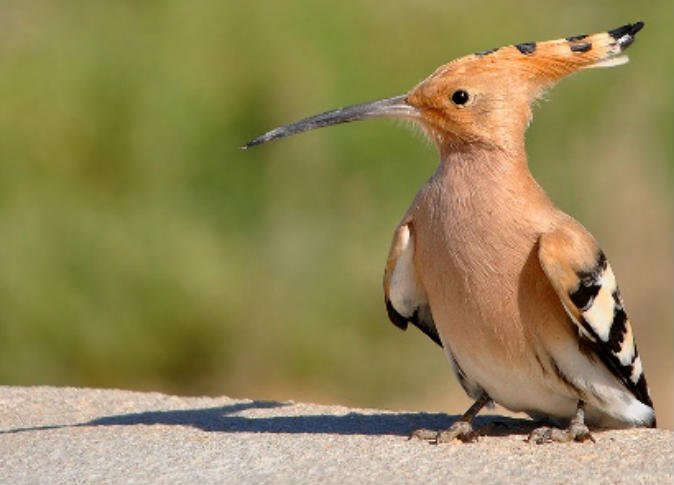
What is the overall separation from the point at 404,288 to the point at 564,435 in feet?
2.14

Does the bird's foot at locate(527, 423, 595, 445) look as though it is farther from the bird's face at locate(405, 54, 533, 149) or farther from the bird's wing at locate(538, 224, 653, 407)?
the bird's face at locate(405, 54, 533, 149)

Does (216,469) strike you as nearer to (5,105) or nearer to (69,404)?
(69,404)

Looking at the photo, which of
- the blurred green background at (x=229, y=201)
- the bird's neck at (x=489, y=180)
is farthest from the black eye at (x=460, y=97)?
the blurred green background at (x=229, y=201)

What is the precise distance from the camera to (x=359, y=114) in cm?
487

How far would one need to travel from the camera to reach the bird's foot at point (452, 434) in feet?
14.9

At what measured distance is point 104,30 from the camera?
9102 millimetres

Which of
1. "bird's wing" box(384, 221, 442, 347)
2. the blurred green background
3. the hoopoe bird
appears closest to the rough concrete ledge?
the hoopoe bird

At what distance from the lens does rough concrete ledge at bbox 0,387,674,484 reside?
4125mm

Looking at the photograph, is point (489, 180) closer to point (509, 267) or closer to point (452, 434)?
point (509, 267)

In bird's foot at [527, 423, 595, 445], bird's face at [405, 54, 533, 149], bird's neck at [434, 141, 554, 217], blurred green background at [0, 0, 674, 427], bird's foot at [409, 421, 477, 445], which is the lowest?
bird's foot at [527, 423, 595, 445]

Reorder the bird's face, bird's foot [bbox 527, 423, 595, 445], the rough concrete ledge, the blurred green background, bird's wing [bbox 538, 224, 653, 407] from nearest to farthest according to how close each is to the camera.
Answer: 1. the rough concrete ledge
2. bird's wing [bbox 538, 224, 653, 407]
3. bird's foot [bbox 527, 423, 595, 445]
4. the bird's face
5. the blurred green background

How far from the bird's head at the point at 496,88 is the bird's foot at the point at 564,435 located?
2.73 feet

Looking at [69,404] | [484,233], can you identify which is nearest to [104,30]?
[69,404]

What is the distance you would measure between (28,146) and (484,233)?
4551mm
